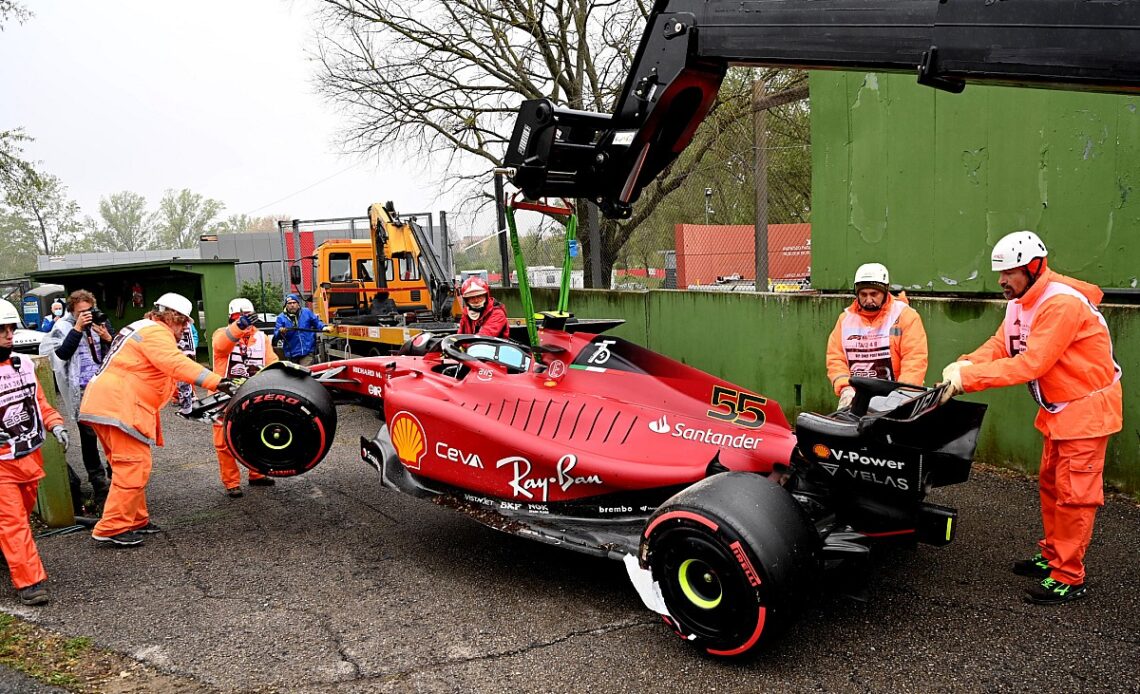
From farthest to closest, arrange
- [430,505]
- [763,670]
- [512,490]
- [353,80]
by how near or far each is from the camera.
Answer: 1. [353,80]
2. [430,505]
3. [512,490]
4. [763,670]

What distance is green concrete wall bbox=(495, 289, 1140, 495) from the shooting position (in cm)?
556

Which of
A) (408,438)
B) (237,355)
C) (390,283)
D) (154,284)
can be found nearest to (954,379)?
(408,438)

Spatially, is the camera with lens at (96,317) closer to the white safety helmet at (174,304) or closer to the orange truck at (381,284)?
the white safety helmet at (174,304)

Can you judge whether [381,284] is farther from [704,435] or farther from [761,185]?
[704,435]

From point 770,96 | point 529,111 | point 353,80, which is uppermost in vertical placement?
point 353,80

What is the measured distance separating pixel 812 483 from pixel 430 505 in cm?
314

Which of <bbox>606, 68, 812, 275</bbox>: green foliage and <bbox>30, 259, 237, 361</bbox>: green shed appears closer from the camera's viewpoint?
<bbox>606, 68, 812, 275</bbox>: green foliage

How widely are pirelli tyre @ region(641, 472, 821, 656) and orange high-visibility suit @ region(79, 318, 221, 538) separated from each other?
11.5 feet

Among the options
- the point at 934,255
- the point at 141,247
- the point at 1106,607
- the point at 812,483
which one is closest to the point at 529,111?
the point at 812,483

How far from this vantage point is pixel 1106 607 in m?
3.89

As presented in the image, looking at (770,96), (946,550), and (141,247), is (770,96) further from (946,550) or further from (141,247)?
(141,247)

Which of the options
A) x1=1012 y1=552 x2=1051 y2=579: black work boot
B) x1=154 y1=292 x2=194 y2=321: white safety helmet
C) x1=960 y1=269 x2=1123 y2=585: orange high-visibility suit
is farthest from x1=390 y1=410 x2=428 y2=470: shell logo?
x1=1012 y1=552 x2=1051 y2=579: black work boot

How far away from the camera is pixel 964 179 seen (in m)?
7.08

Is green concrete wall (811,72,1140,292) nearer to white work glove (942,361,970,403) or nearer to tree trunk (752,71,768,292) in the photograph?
tree trunk (752,71,768,292)
